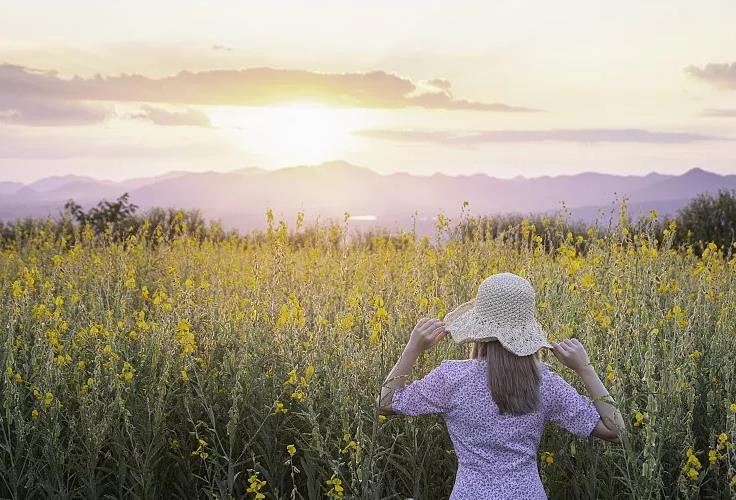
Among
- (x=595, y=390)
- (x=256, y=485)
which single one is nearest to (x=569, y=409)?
(x=595, y=390)

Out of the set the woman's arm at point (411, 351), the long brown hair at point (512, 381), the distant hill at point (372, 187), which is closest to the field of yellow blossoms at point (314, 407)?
the woman's arm at point (411, 351)

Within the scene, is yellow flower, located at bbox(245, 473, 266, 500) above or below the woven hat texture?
below

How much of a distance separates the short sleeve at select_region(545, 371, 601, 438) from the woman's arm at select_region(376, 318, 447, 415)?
0.49 m

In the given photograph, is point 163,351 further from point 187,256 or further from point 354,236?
point 354,236

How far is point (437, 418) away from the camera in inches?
166

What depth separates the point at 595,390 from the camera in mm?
3441

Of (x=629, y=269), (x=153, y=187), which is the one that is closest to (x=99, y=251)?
(x=629, y=269)

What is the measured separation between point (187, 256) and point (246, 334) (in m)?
4.18

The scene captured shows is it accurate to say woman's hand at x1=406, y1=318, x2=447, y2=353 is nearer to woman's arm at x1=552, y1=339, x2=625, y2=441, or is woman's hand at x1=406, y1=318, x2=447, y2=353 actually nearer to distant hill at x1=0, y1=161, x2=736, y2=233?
woman's arm at x1=552, y1=339, x2=625, y2=441

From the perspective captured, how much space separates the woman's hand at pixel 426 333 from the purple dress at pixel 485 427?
15 cm

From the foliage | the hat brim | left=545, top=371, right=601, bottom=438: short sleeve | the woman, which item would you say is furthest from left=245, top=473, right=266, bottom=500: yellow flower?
the foliage

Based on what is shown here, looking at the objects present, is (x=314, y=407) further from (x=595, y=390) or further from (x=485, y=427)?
(x=595, y=390)

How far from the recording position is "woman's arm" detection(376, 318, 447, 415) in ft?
11.3

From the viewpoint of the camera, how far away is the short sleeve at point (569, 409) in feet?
10.9
